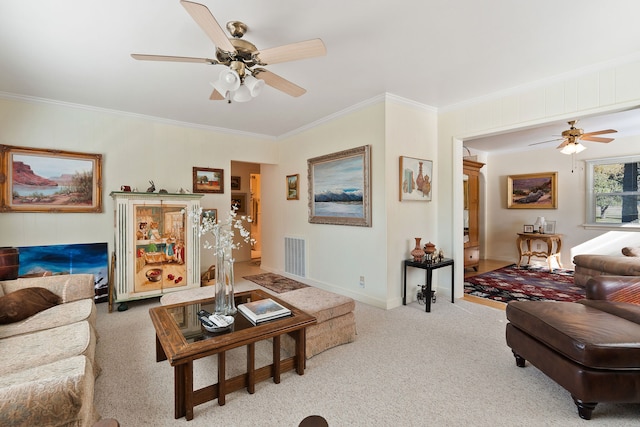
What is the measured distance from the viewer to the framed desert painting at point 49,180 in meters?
3.51

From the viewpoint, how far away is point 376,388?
80.3 inches

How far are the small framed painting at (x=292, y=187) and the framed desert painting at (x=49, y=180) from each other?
275 cm

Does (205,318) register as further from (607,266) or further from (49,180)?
(607,266)

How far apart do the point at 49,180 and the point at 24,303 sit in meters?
2.19

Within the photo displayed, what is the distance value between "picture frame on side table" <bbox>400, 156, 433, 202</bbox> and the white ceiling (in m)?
0.83

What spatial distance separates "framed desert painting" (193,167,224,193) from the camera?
4.76 meters

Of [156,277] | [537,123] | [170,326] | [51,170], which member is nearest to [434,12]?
[537,123]

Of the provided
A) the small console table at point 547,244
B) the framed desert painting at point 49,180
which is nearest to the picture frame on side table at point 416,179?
the small console table at point 547,244

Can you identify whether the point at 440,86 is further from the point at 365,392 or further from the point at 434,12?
the point at 365,392

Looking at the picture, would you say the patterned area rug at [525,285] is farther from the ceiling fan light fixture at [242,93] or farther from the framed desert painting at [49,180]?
the framed desert painting at [49,180]

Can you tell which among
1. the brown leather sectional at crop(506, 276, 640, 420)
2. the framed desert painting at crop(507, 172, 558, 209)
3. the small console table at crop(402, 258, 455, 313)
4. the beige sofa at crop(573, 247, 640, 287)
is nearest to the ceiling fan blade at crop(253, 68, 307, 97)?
the small console table at crop(402, 258, 455, 313)

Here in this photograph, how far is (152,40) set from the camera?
238 centimetres

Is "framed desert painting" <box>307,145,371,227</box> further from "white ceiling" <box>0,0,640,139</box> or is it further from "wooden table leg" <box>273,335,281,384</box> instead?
"wooden table leg" <box>273,335,281,384</box>

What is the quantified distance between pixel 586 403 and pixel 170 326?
2.61 m
